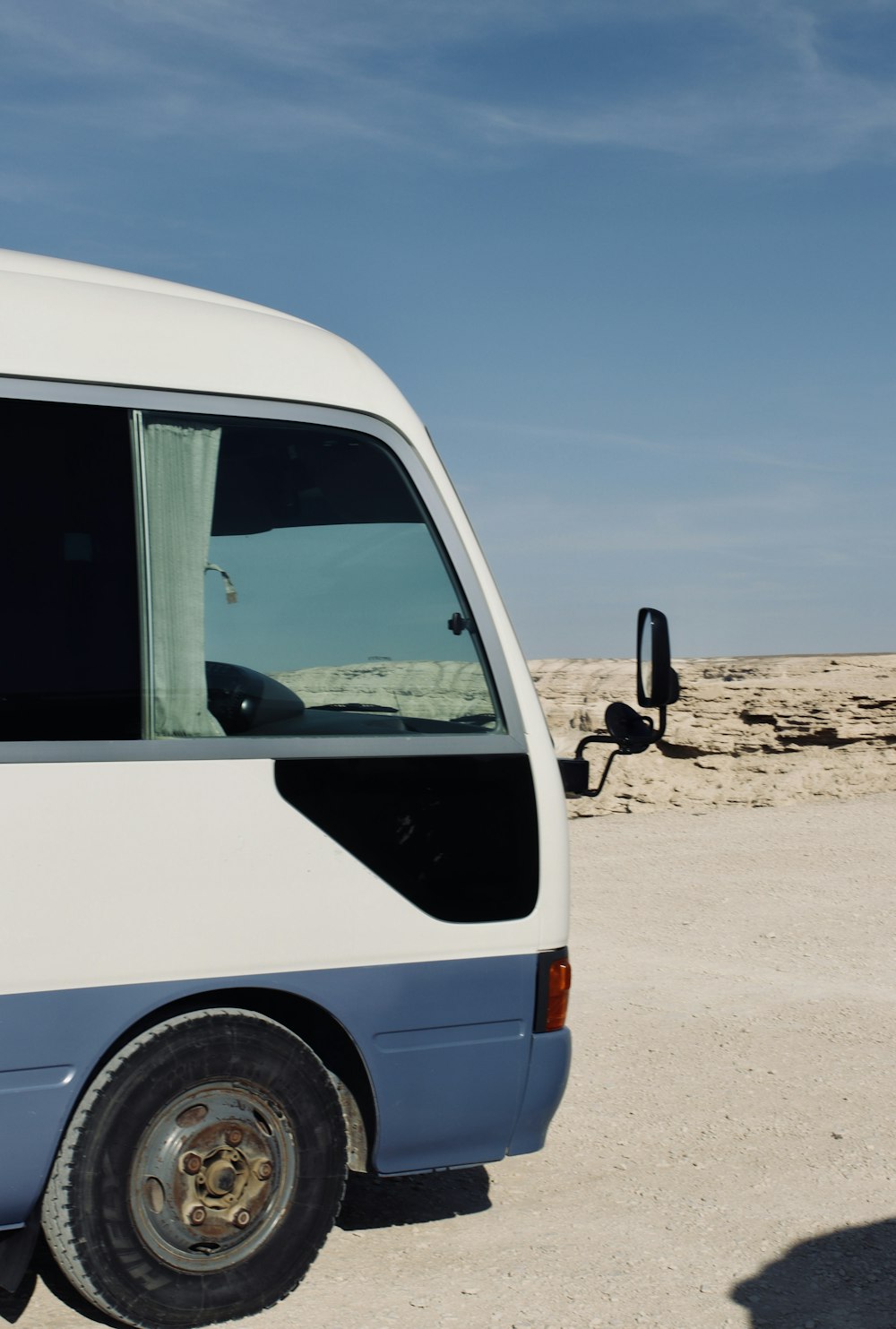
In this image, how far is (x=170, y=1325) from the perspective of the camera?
3.44m

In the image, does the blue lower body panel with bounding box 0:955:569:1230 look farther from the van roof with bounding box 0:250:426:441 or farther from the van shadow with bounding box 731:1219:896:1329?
the van roof with bounding box 0:250:426:441

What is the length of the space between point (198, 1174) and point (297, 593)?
1.55 m

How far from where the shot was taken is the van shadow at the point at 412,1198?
4.29 m

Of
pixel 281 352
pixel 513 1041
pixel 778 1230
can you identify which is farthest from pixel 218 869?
pixel 778 1230

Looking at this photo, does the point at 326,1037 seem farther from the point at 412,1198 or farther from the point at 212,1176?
the point at 412,1198

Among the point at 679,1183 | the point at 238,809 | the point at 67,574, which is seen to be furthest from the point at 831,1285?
the point at 67,574

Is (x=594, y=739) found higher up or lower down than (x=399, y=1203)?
higher up

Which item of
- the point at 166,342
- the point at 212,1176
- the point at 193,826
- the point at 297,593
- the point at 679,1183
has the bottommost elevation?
the point at 679,1183

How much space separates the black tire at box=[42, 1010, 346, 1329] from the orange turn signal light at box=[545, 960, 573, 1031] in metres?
0.66

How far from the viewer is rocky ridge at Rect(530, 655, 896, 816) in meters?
14.2

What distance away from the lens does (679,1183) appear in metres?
4.66

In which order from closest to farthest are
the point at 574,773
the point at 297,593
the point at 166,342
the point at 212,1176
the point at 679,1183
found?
the point at 212,1176 < the point at 166,342 < the point at 297,593 < the point at 574,773 < the point at 679,1183

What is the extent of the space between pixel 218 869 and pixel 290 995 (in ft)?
1.44

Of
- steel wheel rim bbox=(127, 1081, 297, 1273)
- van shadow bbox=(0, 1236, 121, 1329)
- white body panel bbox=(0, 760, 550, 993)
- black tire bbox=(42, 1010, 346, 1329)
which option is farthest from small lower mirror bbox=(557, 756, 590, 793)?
van shadow bbox=(0, 1236, 121, 1329)
